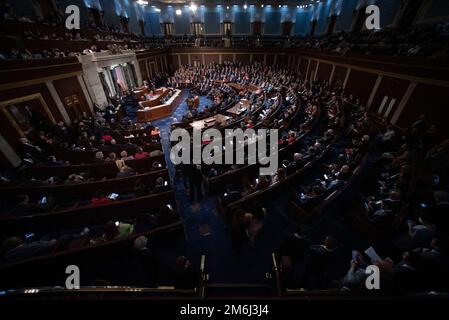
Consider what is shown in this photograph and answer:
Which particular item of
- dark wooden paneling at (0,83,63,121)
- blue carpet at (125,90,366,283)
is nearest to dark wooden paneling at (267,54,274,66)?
dark wooden paneling at (0,83,63,121)

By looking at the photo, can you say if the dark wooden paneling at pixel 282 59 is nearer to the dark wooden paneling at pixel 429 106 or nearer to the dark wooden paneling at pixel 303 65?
the dark wooden paneling at pixel 303 65

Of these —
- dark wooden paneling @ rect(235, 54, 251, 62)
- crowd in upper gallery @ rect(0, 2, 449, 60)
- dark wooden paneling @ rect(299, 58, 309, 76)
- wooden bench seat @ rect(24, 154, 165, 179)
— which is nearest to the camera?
wooden bench seat @ rect(24, 154, 165, 179)

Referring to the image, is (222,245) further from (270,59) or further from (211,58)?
(211,58)

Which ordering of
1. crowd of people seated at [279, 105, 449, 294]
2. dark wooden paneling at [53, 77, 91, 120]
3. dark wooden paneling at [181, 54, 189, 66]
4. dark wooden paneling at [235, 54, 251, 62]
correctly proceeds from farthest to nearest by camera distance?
dark wooden paneling at [181, 54, 189, 66] < dark wooden paneling at [235, 54, 251, 62] < dark wooden paneling at [53, 77, 91, 120] < crowd of people seated at [279, 105, 449, 294]

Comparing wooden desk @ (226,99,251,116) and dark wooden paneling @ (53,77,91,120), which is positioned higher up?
dark wooden paneling @ (53,77,91,120)

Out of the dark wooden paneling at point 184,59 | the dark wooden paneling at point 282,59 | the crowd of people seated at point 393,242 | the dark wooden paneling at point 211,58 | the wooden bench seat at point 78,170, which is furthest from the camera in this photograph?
the dark wooden paneling at point 184,59

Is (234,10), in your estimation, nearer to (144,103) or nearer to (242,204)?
(144,103)

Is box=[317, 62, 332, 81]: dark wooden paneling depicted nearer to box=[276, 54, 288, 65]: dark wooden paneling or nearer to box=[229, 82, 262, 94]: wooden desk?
box=[229, 82, 262, 94]: wooden desk

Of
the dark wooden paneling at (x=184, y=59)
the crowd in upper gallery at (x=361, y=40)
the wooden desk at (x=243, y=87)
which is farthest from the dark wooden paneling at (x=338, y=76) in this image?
the dark wooden paneling at (x=184, y=59)

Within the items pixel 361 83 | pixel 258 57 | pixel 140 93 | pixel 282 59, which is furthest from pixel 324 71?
pixel 140 93

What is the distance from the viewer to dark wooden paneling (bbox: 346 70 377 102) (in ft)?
40.1

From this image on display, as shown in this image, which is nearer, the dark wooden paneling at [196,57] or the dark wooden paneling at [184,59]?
the dark wooden paneling at [196,57]

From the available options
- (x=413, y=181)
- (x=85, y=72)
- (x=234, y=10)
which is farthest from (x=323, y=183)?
(x=234, y=10)

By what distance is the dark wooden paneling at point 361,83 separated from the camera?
1223 cm
